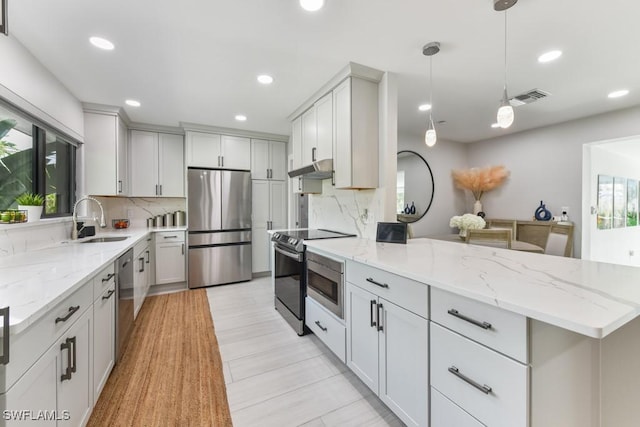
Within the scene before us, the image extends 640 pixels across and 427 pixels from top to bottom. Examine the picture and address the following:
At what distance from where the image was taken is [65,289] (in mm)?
1141

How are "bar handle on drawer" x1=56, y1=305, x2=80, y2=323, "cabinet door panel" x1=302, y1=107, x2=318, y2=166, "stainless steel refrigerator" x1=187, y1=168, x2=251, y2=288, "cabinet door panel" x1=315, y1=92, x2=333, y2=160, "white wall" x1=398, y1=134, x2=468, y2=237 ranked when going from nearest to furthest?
"bar handle on drawer" x1=56, y1=305, x2=80, y2=323 → "cabinet door panel" x1=315, y1=92, x2=333, y2=160 → "cabinet door panel" x1=302, y1=107, x2=318, y2=166 → "stainless steel refrigerator" x1=187, y1=168, x2=251, y2=288 → "white wall" x1=398, y1=134, x2=468, y2=237

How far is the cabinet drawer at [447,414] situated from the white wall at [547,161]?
167 inches

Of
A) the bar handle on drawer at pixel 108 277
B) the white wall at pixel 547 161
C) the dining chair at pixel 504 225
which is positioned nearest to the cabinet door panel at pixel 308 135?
the bar handle on drawer at pixel 108 277

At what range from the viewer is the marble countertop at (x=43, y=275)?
3.08ft

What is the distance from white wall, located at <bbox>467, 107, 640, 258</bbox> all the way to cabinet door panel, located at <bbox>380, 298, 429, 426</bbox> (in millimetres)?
4157

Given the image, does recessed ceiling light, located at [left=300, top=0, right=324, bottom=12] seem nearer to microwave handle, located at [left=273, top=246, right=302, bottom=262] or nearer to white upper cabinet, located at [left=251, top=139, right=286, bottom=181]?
microwave handle, located at [left=273, top=246, right=302, bottom=262]

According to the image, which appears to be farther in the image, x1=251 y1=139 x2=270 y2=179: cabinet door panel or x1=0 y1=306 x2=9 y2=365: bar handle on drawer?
x1=251 y1=139 x2=270 y2=179: cabinet door panel

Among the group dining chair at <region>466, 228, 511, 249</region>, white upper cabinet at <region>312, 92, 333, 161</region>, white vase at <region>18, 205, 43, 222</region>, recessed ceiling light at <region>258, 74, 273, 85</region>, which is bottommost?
dining chair at <region>466, 228, 511, 249</region>

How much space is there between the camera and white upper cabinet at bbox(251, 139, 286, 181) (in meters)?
4.50

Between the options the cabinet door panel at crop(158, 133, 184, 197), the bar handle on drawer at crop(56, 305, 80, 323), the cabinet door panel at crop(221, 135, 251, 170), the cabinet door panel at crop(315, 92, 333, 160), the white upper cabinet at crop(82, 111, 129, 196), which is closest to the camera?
the bar handle on drawer at crop(56, 305, 80, 323)

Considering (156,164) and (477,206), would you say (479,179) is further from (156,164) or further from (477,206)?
(156,164)

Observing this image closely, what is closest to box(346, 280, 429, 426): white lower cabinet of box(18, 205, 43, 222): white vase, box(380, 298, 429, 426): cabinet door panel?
box(380, 298, 429, 426): cabinet door panel

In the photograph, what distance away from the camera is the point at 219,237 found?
13.6ft

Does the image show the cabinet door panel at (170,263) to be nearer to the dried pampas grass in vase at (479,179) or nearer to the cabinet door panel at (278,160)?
the cabinet door panel at (278,160)
